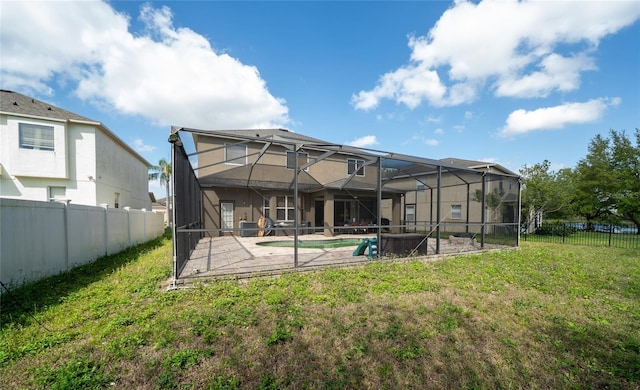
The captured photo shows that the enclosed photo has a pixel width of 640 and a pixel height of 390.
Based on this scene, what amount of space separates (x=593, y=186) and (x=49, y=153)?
38.2 meters

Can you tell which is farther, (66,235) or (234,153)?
(234,153)

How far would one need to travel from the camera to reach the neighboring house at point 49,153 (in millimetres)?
11516

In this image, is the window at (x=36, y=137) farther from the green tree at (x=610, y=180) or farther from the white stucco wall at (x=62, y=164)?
the green tree at (x=610, y=180)

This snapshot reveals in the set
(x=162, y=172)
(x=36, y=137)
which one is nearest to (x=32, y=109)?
(x=36, y=137)

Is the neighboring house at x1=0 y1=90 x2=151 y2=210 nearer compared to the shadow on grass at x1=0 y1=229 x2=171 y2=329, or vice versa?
the shadow on grass at x1=0 y1=229 x2=171 y2=329

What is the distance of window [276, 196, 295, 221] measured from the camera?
14258 mm

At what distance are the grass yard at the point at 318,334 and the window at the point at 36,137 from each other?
35.6ft

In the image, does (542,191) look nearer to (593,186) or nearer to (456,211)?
(456,211)

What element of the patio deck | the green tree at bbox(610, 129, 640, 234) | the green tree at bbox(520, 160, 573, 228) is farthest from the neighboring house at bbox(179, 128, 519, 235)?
the green tree at bbox(610, 129, 640, 234)

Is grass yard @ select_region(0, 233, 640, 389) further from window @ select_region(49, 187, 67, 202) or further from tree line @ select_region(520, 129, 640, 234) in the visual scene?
tree line @ select_region(520, 129, 640, 234)

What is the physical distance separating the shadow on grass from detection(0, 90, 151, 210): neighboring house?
9.09 metres

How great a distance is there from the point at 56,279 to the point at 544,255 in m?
13.8

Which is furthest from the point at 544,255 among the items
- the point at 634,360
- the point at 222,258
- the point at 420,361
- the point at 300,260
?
the point at 222,258

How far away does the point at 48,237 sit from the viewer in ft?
16.8
